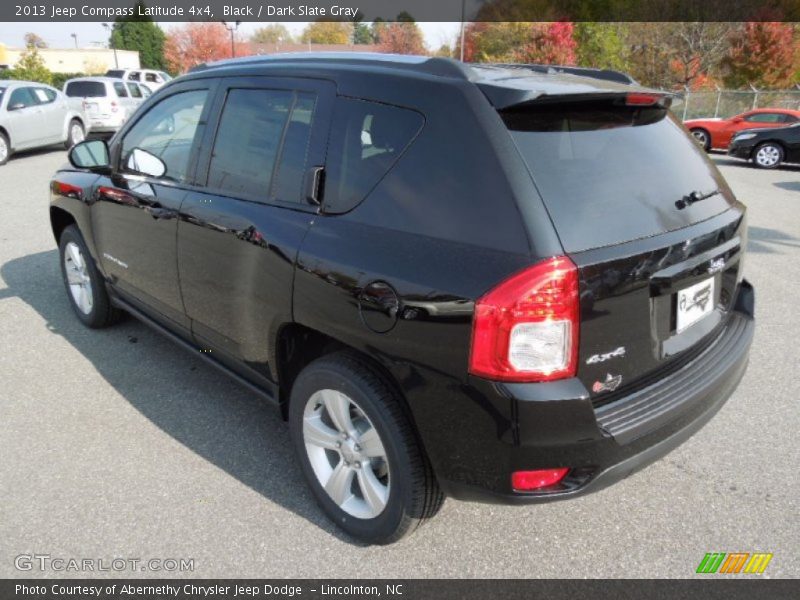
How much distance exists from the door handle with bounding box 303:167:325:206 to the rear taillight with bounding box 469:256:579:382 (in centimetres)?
90

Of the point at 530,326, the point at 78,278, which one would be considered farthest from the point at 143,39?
the point at 530,326

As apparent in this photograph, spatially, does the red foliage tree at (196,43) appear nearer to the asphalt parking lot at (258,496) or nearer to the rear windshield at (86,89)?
the rear windshield at (86,89)

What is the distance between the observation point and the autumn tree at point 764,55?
29.6 metres

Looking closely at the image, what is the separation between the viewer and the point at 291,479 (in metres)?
2.85

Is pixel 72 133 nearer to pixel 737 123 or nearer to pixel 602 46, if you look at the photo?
pixel 737 123

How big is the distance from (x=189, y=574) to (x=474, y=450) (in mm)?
1257

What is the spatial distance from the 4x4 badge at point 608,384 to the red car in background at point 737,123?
51.9 ft

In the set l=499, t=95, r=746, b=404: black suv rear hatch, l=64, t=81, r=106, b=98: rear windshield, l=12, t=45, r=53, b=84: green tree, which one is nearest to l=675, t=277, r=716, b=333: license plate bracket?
l=499, t=95, r=746, b=404: black suv rear hatch

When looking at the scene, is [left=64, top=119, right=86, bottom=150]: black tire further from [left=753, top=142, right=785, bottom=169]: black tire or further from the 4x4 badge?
[left=753, top=142, right=785, bottom=169]: black tire

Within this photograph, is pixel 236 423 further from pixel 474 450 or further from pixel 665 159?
pixel 665 159

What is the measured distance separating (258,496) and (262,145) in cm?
161

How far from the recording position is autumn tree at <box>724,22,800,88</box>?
29.6 meters

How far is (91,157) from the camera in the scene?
394 cm

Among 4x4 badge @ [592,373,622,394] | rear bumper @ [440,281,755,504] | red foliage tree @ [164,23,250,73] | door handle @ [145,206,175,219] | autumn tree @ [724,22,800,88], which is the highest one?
red foliage tree @ [164,23,250,73]
